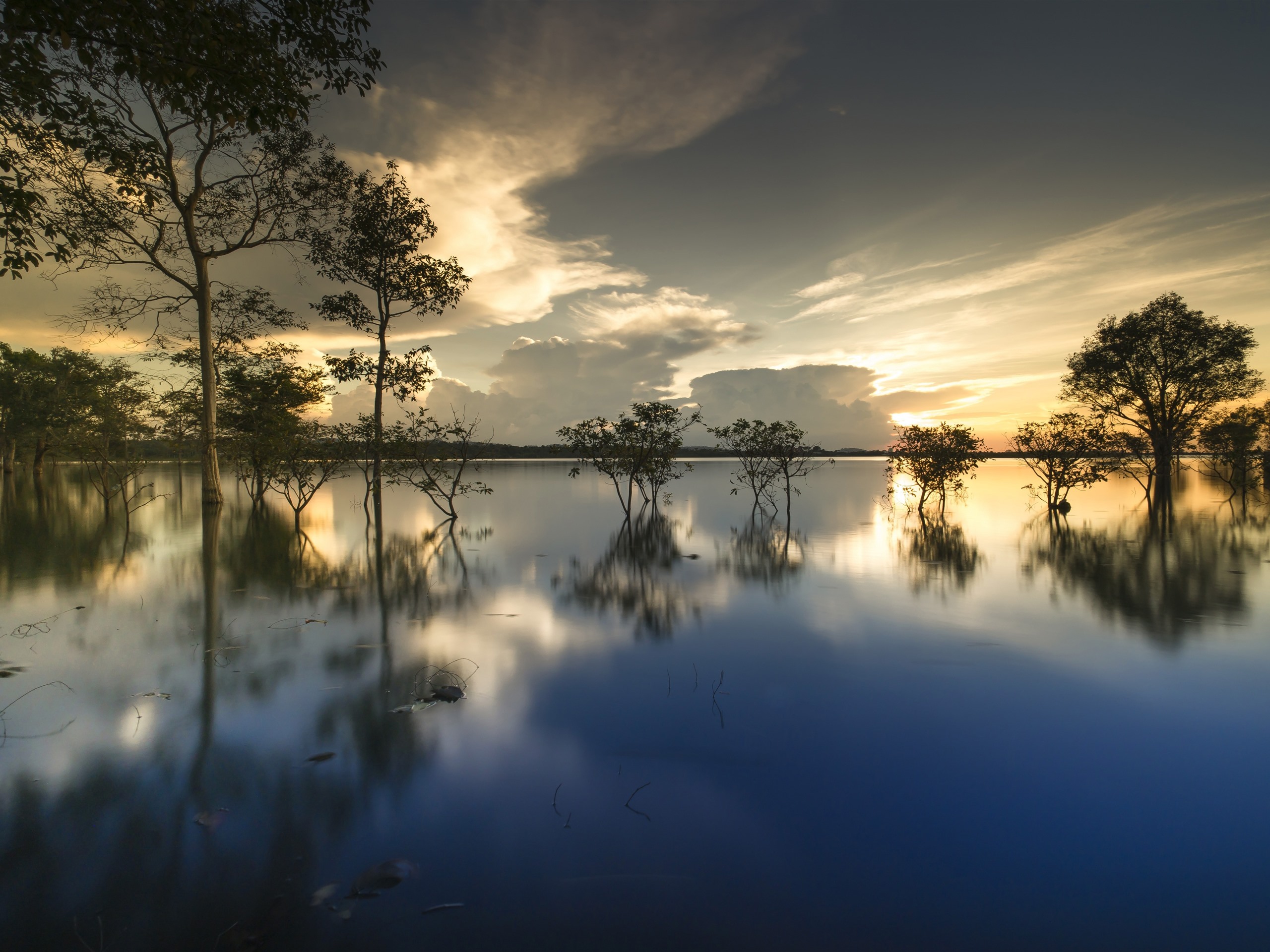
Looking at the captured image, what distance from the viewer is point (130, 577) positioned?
39.7ft

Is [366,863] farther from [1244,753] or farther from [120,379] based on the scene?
[120,379]

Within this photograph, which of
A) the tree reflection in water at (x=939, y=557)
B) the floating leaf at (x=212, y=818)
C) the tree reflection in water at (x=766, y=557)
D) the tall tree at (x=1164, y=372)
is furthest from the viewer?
the tall tree at (x=1164, y=372)

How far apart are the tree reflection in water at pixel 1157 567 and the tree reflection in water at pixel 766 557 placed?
220 inches

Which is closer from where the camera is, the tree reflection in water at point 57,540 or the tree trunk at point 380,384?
the tree reflection in water at point 57,540

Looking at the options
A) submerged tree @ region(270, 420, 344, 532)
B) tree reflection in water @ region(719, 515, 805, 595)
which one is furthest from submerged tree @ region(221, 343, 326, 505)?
tree reflection in water @ region(719, 515, 805, 595)

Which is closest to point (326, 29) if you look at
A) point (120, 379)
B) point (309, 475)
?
point (309, 475)

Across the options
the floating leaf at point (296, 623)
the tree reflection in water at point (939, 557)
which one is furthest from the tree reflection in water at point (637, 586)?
the tree reflection in water at point (939, 557)

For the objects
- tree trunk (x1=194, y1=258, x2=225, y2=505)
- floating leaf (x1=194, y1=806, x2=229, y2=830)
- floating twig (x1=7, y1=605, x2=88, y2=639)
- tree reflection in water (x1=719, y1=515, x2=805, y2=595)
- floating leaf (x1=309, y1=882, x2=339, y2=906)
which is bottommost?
tree reflection in water (x1=719, y1=515, x2=805, y2=595)

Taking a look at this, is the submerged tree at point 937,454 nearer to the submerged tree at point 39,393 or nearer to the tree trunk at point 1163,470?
the tree trunk at point 1163,470

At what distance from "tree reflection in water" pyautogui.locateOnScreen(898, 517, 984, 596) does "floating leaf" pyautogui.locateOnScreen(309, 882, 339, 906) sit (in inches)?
453

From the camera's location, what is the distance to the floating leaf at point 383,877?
3.32 m

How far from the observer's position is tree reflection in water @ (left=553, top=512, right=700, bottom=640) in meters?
9.93

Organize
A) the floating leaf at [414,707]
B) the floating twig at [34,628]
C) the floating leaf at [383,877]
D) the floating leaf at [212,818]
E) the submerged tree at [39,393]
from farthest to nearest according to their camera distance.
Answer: the submerged tree at [39,393] → the floating twig at [34,628] → the floating leaf at [414,707] → the floating leaf at [212,818] → the floating leaf at [383,877]

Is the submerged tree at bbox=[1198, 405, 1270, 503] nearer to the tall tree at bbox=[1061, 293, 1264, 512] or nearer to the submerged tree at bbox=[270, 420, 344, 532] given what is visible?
the tall tree at bbox=[1061, 293, 1264, 512]
